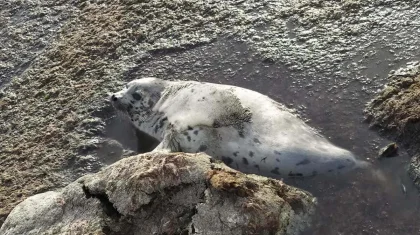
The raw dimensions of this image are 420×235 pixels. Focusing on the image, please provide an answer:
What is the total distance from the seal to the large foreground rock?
395mm

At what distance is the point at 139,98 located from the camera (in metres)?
6.09

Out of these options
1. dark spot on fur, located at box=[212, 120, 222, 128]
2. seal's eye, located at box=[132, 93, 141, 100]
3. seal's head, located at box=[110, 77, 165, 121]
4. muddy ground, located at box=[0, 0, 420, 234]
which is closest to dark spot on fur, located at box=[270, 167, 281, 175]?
muddy ground, located at box=[0, 0, 420, 234]

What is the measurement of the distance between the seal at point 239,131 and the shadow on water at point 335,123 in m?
0.12

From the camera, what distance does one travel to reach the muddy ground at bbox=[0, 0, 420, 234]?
5434mm

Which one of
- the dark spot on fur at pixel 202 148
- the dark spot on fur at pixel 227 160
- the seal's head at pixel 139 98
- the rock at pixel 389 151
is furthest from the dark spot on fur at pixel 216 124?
the rock at pixel 389 151

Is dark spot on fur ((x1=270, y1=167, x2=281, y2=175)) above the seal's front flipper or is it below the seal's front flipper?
above

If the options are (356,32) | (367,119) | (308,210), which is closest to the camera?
(308,210)

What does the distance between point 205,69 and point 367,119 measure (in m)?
1.89

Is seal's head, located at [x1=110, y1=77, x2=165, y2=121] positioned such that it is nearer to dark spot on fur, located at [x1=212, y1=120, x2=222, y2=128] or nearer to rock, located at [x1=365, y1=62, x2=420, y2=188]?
dark spot on fur, located at [x1=212, y1=120, x2=222, y2=128]

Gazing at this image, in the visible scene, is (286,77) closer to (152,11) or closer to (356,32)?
(356,32)

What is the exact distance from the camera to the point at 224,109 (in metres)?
5.26

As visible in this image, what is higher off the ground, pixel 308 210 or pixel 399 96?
pixel 399 96

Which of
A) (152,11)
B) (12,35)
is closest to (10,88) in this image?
(12,35)

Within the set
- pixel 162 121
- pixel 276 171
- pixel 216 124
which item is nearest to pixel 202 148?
pixel 216 124
